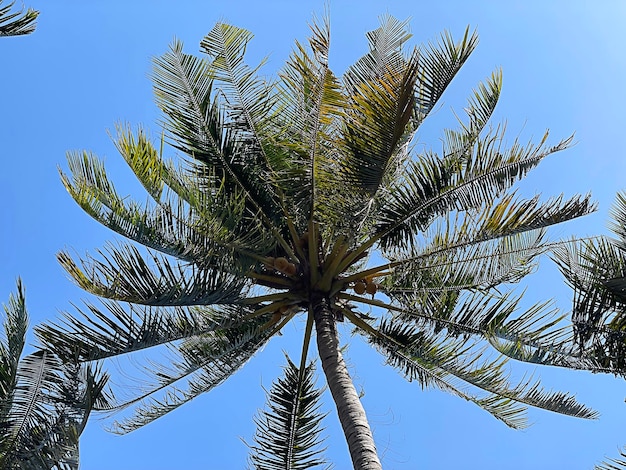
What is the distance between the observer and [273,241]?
7875 mm

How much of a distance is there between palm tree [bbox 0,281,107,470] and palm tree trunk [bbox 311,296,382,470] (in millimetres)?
2443

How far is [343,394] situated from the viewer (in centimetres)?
793

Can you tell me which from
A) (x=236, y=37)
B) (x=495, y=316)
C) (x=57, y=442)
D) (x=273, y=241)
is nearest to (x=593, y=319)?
(x=495, y=316)

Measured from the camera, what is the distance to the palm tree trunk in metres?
7.30

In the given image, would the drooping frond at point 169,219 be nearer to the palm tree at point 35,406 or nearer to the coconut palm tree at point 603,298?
the palm tree at point 35,406

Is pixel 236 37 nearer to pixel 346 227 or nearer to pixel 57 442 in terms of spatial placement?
pixel 346 227

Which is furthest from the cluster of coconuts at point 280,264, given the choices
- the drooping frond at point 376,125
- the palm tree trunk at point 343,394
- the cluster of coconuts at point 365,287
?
the drooping frond at point 376,125

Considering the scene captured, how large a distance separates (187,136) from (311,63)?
178 centimetres

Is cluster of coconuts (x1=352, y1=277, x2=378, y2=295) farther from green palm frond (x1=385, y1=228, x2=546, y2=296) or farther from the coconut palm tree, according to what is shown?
the coconut palm tree

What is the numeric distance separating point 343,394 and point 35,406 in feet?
9.89

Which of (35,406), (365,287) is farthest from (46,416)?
(365,287)

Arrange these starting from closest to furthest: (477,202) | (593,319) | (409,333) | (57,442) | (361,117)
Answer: (57,442), (593,319), (361,117), (477,202), (409,333)

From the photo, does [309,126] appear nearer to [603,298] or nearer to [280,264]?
[280,264]

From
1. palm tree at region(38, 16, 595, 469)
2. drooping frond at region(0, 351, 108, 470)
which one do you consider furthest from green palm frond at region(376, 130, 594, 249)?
drooping frond at region(0, 351, 108, 470)
